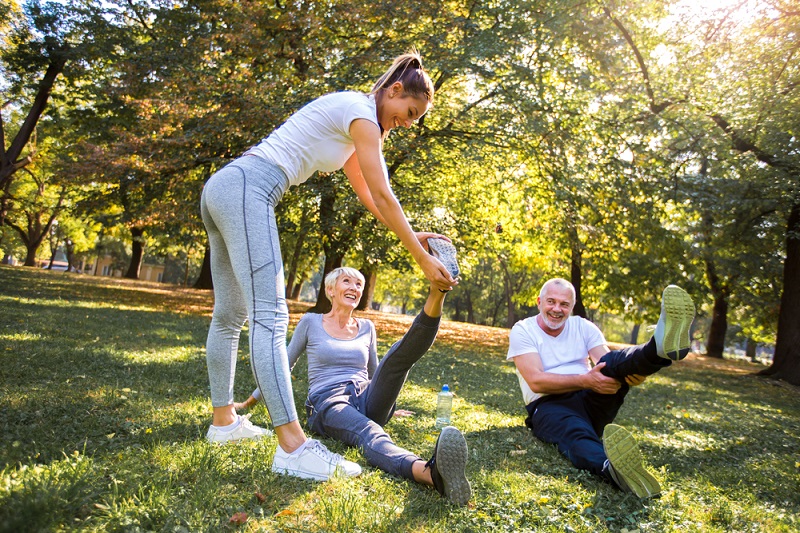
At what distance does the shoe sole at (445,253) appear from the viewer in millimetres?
2961

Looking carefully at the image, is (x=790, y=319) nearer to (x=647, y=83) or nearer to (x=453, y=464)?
(x=647, y=83)

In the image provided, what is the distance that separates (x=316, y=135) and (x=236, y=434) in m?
1.78

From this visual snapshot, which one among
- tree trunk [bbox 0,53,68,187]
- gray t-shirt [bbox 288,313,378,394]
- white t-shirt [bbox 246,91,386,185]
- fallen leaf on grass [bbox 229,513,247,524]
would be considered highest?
tree trunk [bbox 0,53,68,187]

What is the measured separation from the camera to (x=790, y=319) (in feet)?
48.4

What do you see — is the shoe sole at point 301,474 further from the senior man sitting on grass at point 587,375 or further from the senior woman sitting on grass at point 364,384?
the senior man sitting on grass at point 587,375

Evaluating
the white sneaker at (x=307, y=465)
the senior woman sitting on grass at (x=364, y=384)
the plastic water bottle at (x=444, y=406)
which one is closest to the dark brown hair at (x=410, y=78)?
the senior woman sitting on grass at (x=364, y=384)

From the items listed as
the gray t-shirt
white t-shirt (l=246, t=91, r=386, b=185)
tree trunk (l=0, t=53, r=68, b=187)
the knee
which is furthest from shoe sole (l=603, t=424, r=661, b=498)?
tree trunk (l=0, t=53, r=68, b=187)

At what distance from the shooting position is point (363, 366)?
14.7 feet

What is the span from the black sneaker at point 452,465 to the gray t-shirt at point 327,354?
5.09ft

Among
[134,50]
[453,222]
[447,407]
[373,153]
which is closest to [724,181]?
[453,222]

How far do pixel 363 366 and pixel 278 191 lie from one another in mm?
1858

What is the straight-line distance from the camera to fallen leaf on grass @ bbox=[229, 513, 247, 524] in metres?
2.32

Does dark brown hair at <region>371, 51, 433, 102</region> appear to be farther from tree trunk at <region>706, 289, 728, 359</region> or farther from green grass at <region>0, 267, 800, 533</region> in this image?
tree trunk at <region>706, 289, 728, 359</region>

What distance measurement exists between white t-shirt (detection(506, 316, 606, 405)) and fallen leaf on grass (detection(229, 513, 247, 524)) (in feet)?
9.37
